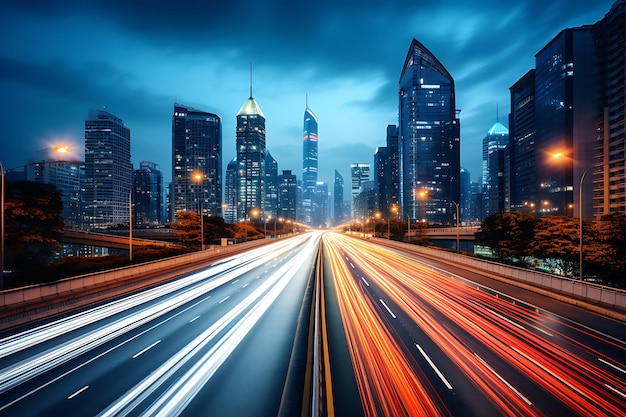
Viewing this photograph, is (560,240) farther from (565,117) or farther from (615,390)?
(565,117)

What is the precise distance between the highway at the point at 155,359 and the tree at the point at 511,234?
46367 millimetres

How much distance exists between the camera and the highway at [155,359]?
9.33 m

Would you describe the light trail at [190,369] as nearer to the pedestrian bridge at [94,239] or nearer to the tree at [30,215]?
the tree at [30,215]

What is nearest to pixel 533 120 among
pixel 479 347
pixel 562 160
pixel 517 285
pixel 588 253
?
pixel 562 160

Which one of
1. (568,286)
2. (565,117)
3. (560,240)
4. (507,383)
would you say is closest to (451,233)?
(560,240)

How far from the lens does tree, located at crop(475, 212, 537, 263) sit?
51219mm

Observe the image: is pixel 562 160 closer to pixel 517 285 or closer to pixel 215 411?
pixel 517 285

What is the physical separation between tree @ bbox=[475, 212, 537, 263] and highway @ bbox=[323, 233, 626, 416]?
35.6 metres

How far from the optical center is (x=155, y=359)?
1228cm

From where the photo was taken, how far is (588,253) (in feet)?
119

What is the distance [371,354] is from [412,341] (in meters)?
2.49

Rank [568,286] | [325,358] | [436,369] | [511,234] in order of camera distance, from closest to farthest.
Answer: [436,369]
[325,358]
[568,286]
[511,234]

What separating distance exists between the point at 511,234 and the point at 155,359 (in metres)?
57.4

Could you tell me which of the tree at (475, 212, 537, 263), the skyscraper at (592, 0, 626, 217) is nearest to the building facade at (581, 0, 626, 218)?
the skyscraper at (592, 0, 626, 217)
